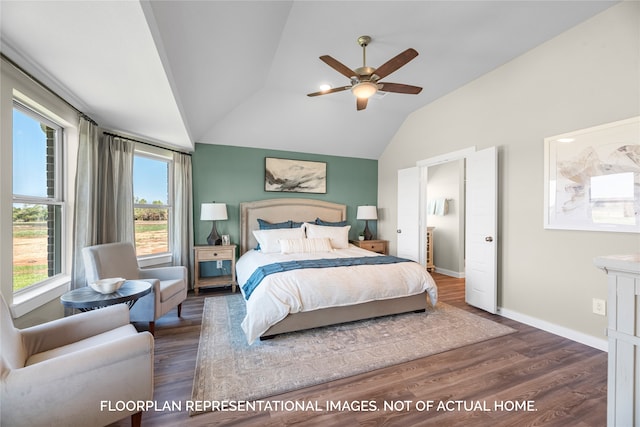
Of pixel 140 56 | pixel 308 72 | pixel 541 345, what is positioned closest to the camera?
pixel 140 56

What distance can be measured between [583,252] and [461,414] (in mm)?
2071

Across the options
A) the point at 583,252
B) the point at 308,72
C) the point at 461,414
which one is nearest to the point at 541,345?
the point at 583,252

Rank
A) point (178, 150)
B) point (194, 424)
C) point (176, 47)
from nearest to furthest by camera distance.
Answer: point (194, 424) < point (176, 47) < point (178, 150)

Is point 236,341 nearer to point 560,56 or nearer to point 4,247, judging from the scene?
point 4,247

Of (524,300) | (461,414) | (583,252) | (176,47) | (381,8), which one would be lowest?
(461,414)

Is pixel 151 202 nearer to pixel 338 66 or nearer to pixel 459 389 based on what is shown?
pixel 338 66

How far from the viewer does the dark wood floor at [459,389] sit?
160 cm

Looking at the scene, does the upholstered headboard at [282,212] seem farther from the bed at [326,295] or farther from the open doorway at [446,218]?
the open doorway at [446,218]

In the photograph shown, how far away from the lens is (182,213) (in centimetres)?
416

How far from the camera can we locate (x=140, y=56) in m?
1.74

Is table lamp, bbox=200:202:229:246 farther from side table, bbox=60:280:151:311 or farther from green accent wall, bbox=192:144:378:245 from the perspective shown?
side table, bbox=60:280:151:311

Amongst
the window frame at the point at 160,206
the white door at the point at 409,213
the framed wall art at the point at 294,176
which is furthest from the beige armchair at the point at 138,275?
the white door at the point at 409,213

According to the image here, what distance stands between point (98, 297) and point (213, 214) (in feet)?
7.47

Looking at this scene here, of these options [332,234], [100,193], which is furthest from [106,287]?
[332,234]
